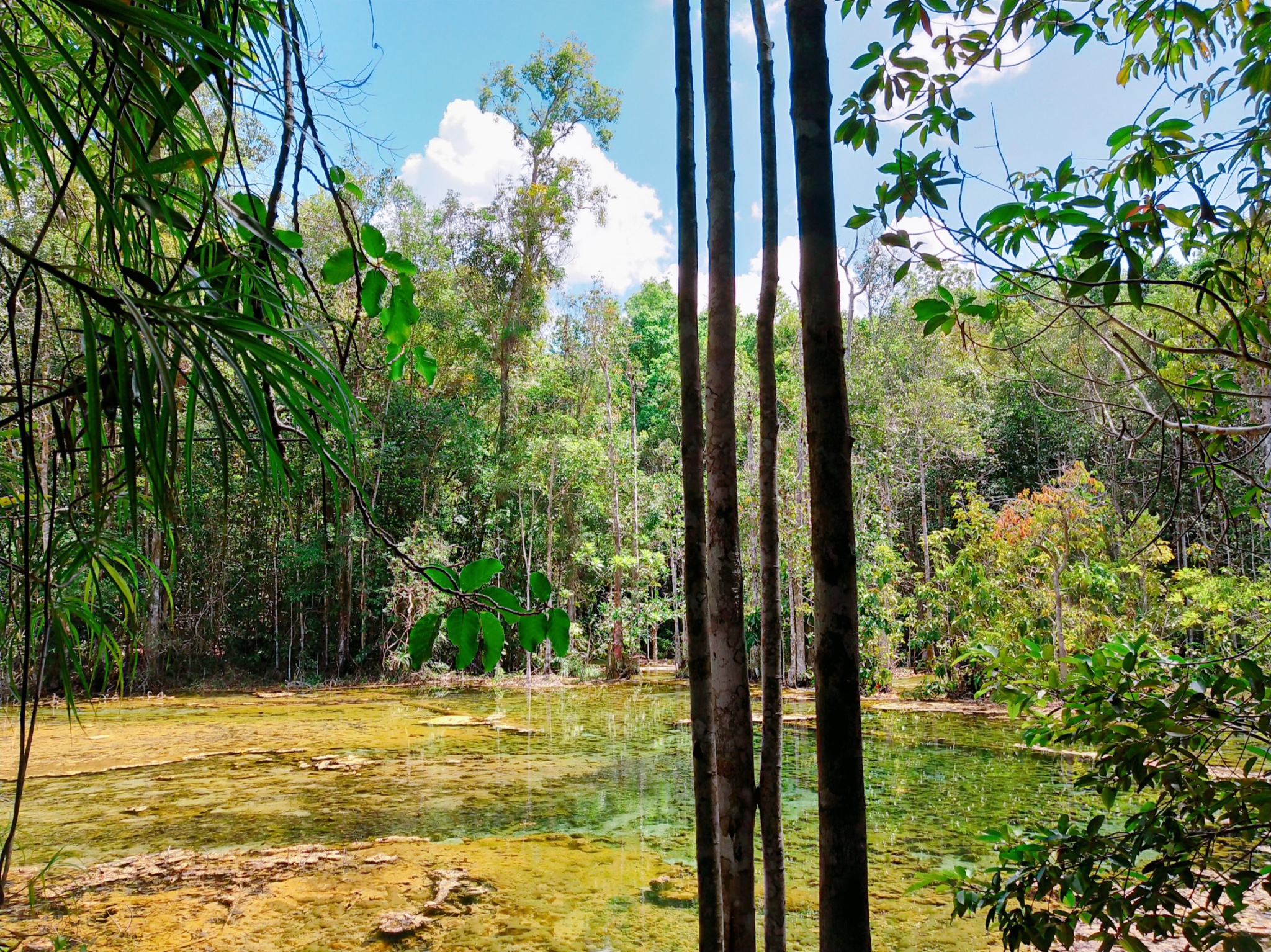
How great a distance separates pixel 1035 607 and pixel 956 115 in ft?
28.3

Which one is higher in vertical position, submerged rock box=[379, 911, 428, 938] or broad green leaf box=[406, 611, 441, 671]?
broad green leaf box=[406, 611, 441, 671]

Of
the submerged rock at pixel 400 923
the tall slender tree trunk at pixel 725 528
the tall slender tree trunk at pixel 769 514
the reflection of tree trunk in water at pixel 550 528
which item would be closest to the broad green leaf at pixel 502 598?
the tall slender tree trunk at pixel 725 528

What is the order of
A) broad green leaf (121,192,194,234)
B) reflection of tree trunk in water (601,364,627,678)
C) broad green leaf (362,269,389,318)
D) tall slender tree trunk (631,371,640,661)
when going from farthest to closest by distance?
tall slender tree trunk (631,371,640,661)
reflection of tree trunk in water (601,364,627,678)
broad green leaf (362,269,389,318)
broad green leaf (121,192,194,234)

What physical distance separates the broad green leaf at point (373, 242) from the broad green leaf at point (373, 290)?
31 millimetres

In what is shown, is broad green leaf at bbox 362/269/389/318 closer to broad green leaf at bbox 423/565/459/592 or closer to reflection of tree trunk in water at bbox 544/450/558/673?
broad green leaf at bbox 423/565/459/592

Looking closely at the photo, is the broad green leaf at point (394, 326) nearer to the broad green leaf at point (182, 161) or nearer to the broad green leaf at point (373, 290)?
the broad green leaf at point (373, 290)

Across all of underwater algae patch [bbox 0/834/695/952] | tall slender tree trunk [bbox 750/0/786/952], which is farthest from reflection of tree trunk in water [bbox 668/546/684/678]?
tall slender tree trunk [bbox 750/0/786/952]

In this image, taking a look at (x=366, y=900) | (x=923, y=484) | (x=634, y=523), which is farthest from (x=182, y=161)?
(x=923, y=484)

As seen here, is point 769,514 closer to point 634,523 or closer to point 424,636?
point 424,636

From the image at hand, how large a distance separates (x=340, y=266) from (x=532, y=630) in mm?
582

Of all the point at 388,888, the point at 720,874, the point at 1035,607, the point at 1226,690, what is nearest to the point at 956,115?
the point at 1226,690

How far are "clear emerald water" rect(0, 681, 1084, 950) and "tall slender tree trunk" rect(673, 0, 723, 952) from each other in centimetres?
189

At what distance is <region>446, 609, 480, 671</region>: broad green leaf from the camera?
0.97m

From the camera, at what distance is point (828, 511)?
106 cm
